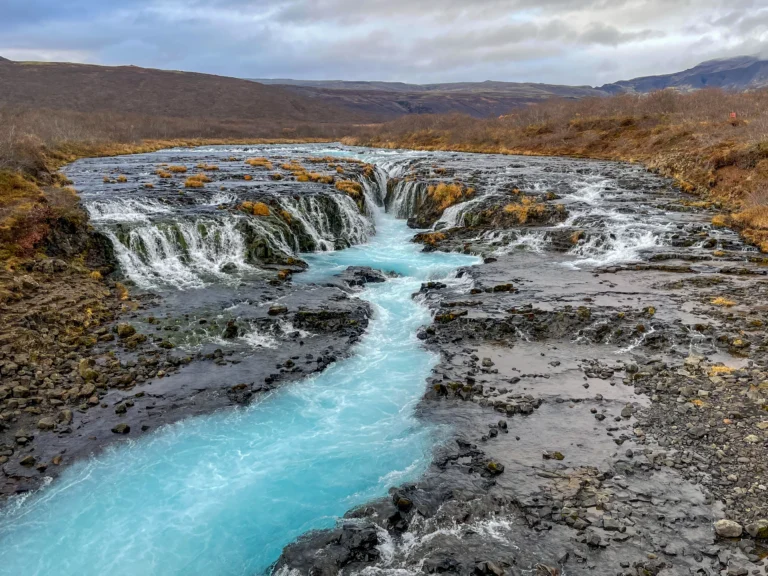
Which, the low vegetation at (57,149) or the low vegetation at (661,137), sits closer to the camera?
the low vegetation at (57,149)

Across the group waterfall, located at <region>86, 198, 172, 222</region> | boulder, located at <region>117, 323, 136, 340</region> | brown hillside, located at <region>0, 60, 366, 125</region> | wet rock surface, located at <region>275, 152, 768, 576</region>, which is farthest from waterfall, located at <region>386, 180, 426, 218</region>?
brown hillside, located at <region>0, 60, 366, 125</region>

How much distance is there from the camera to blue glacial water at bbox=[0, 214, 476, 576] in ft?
31.3

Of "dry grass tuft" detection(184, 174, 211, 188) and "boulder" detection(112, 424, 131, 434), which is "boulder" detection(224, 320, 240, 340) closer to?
"boulder" detection(112, 424, 131, 434)

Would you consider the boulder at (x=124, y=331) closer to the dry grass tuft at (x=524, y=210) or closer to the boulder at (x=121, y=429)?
the boulder at (x=121, y=429)

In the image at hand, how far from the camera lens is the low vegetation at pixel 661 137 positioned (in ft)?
110

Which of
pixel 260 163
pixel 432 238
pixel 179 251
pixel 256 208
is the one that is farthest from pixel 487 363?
pixel 260 163

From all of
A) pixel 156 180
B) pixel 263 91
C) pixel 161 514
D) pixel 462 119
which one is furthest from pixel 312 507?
pixel 263 91

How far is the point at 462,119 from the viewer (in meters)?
97.3

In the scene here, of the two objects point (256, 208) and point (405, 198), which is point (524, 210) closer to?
point (405, 198)

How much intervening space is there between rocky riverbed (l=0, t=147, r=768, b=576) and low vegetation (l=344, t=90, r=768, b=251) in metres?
3.96

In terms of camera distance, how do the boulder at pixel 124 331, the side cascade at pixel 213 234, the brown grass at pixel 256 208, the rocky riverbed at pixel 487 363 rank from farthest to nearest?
the brown grass at pixel 256 208 < the side cascade at pixel 213 234 < the boulder at pixel 124 331 < the rocky riverbed at pixel 487 363

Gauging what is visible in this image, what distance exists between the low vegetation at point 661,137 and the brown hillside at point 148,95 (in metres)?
84.2

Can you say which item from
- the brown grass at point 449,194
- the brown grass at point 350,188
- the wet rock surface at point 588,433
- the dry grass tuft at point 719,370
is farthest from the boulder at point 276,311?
the brown grass at point 449,194

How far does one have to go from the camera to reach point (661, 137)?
188ft
